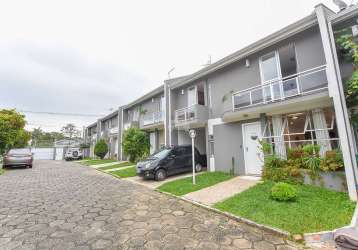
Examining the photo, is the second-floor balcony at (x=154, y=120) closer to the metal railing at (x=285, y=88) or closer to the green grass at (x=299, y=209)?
the metal railing at (x=285, y=88)

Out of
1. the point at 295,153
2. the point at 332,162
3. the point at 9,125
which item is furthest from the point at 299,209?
the point at 9,125

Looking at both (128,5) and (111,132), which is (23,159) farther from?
(128,5)

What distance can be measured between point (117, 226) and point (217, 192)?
4.10m

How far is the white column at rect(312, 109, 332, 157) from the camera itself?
7.15 meters

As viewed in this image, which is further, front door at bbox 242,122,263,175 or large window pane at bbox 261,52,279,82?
front door at bbox 242,122,263,175

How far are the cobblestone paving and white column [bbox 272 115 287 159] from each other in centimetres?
509

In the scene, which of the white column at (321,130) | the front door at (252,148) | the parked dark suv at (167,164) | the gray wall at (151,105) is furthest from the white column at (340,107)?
the gray wall at (151,105)

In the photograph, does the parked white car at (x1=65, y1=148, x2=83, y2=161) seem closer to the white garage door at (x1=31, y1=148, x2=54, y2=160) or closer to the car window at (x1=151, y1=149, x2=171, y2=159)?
the white garage door at (x1=31, y1=148, x2=54, y2=160)

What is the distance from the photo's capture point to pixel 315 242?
11.7ft

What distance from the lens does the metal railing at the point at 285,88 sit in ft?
23.5

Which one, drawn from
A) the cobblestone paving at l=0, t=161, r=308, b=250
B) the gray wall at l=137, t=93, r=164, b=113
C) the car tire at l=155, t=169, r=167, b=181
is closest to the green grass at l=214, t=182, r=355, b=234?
the cobblestone paving at l=0, t=161, r=308, b=250

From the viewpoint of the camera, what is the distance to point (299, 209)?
16.0 ft

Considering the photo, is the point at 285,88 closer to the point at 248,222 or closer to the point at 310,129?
the point at 310,129

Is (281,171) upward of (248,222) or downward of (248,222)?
upward
